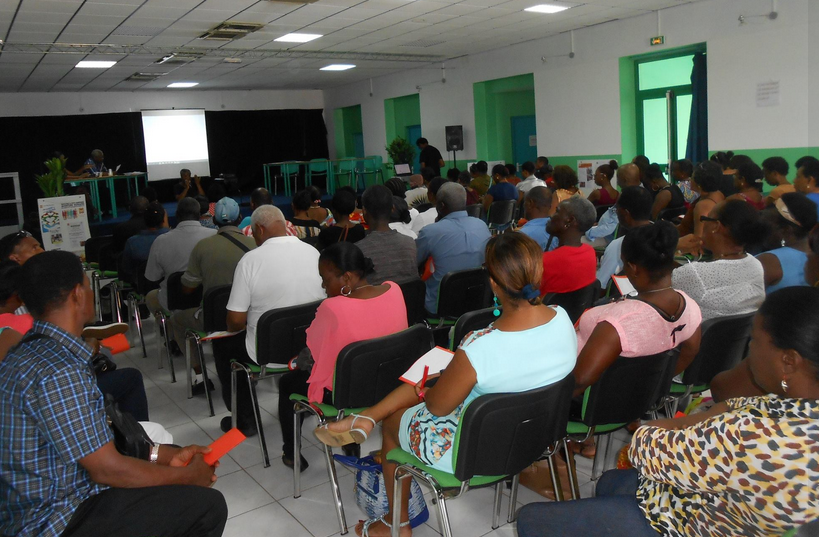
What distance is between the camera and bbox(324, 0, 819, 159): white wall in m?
7.54

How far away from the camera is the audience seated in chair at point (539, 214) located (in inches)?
169

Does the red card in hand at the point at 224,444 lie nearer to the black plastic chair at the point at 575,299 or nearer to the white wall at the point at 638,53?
the black plastic chair at the point at 575,299

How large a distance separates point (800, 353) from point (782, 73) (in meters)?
7.65

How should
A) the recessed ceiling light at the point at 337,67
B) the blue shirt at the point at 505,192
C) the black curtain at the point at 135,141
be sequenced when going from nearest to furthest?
the blue shirt at the point at 505,192
the recessed ceiling light at the point at 337,67
the black curtain at the point at 135,141

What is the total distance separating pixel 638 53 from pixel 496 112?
3515 millimetres

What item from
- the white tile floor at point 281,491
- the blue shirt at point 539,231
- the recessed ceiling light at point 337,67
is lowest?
the white tile floor at point 281,491

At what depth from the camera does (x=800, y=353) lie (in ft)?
4.30

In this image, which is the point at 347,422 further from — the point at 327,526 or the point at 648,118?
the point at 648,118

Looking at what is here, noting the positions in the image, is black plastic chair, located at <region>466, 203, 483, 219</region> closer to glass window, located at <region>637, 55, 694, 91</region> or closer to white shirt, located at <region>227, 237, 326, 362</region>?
white shirt, located at <region>227, 237, 326, 362</region>

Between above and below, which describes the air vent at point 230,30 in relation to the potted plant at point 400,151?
above

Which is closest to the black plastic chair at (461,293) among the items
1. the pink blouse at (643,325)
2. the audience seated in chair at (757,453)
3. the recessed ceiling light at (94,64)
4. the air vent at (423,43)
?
the pink blouse at (643,325)

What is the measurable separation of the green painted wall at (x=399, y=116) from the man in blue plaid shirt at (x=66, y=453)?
13604 mm

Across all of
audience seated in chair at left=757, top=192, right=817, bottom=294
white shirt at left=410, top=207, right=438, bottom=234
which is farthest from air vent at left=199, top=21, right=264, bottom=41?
audience seated in chair at left=757, top=192, right=817, bottom=294

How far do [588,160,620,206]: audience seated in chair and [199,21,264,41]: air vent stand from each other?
15.7 ft
